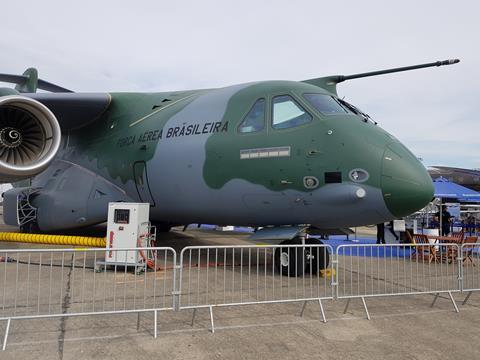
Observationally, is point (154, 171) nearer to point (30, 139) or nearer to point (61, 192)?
point (30, 139)

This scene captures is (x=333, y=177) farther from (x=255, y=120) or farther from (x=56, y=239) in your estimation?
(x=56, y=239)

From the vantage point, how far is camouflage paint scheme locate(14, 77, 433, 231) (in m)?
6.77

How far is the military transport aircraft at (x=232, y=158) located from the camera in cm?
680

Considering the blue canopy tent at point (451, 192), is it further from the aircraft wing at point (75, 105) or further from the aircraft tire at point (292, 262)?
the aircraft wing at point (75, 105)

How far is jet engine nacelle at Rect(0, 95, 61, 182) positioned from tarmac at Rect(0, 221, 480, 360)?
3.81 meters

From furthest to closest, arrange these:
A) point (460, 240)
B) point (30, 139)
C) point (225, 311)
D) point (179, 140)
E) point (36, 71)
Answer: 1. point (36, 71)
2. point (460, 240)
3. point (179, 140)
4. point (30, 139)
5. point (225, 311)

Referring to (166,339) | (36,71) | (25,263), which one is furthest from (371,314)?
(36,71)

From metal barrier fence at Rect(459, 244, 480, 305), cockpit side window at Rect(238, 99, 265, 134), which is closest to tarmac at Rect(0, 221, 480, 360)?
metal barrier fence at Rect(459, 244, 480, 305)

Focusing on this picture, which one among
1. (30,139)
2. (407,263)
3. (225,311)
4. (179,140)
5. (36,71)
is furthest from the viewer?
(36,71)

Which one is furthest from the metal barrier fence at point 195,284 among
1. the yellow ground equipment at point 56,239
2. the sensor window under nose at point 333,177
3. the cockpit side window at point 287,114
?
the cockpit side window at point 287,114

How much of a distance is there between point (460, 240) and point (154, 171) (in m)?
8.94

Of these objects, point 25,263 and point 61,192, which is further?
point 61,192

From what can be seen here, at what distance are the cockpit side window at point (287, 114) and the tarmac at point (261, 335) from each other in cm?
320

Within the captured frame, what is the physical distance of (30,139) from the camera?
820 centimetres
